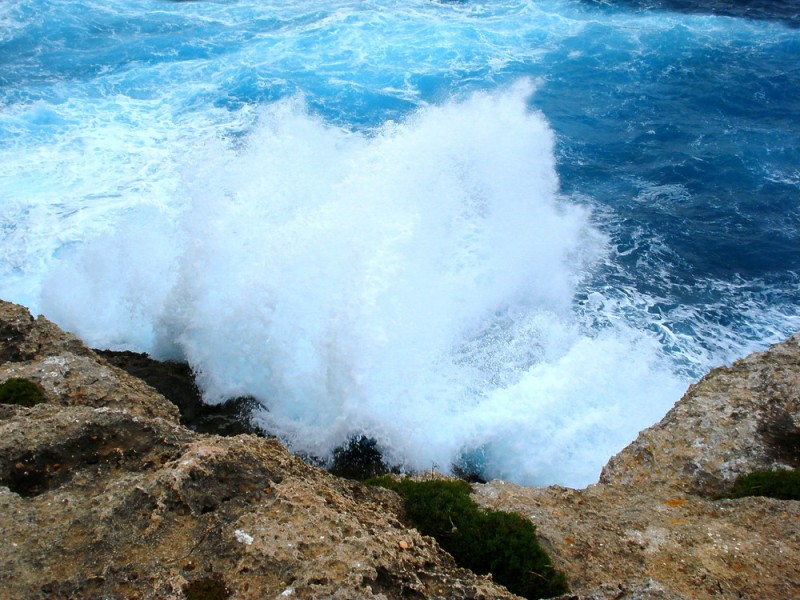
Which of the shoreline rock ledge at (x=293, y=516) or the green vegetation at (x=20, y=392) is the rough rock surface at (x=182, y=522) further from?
the green vegetation at (x=20, y=392)

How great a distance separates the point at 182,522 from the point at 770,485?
9.17 meters

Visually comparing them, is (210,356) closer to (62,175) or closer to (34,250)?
(34,250)

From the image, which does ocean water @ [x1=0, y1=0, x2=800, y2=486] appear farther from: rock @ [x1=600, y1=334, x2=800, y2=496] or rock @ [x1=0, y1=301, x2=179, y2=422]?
rock @ [x1=0, y1=301, x2=179, y2=422]

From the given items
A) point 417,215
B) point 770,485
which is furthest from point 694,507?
point 417,215

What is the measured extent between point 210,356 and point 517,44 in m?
29.5

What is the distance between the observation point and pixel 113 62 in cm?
3275

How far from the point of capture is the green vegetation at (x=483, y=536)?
816 centimetres

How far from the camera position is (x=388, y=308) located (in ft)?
58.0

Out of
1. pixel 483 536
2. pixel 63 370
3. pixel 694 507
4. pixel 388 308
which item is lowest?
pixel 388 308

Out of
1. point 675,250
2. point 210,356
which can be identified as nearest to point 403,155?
point 675,250

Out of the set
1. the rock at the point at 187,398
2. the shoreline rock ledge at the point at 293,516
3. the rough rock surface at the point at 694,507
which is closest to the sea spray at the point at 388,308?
the rock at the point at 187,398

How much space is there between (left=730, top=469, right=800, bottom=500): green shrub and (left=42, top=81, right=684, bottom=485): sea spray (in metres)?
4.04

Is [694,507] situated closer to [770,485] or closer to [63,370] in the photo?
[770,485]

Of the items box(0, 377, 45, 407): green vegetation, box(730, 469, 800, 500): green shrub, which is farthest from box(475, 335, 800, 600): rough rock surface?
box(0, 377, 45, 407): green vegetation
